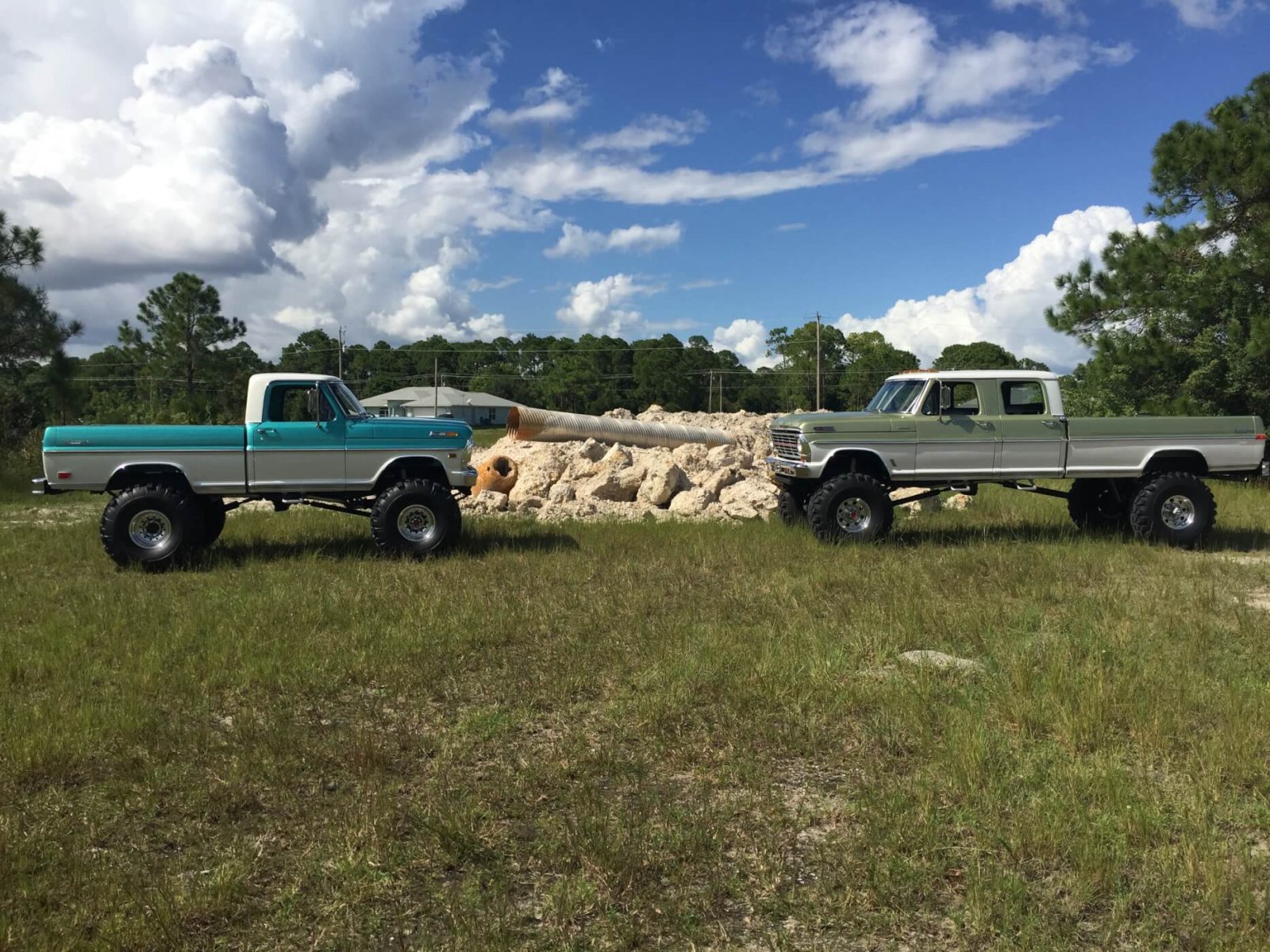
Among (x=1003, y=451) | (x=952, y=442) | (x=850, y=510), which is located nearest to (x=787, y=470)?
(x=850, y=510)

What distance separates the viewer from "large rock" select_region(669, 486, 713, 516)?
559 inches

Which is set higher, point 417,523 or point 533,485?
point 533,485

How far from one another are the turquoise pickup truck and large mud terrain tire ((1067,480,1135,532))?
26.8ft

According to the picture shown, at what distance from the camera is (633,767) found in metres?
4.56

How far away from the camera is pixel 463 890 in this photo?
3451 mm

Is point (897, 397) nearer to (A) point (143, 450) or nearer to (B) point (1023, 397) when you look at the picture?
(B) point (1023, 397)

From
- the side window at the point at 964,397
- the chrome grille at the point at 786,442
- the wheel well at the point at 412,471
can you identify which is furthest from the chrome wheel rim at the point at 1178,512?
the wheel well at the point at 412,471

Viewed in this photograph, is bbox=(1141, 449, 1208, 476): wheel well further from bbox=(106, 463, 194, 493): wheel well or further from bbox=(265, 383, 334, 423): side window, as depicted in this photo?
bbox=(106, 463, 194, 493): wheel well

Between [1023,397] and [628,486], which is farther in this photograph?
[628,486]

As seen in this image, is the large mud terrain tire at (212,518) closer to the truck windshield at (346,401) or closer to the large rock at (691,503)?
the truck windshield at (346,401)

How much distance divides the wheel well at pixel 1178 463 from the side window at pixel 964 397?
222 cm

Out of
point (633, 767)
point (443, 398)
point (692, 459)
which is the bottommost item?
point (633, 767)

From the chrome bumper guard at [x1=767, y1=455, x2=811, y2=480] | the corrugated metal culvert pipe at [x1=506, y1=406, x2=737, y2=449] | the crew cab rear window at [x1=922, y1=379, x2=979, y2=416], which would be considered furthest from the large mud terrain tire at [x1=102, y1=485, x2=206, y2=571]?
the corrugated metal culvert pipe at [x1=506, y1=406, x2=737, y2=449]

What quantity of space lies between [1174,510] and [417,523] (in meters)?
9.14
